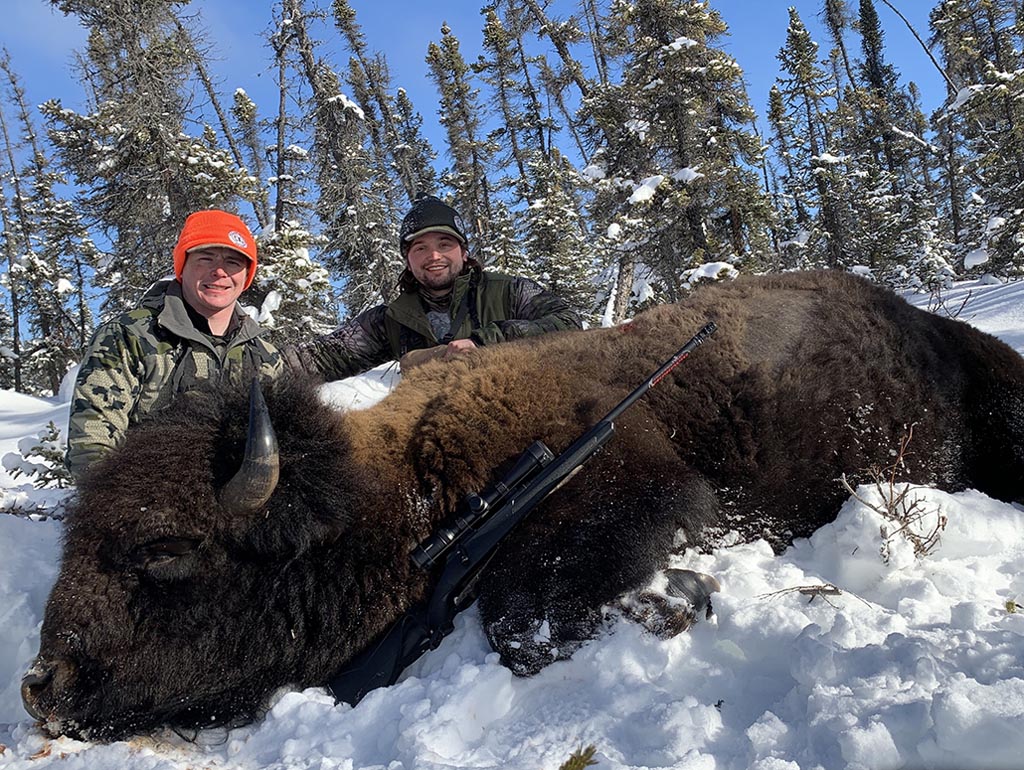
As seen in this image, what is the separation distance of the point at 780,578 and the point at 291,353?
13.4ft

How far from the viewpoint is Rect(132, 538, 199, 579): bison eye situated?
106 inches

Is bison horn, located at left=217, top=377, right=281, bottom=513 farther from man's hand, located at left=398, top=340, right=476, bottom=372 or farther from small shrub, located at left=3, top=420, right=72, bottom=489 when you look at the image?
small shrub, located at left=3, top=420, right=72, bottom=489

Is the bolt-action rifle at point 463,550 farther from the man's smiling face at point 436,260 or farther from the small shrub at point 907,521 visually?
the man's smiling face at point 436,260

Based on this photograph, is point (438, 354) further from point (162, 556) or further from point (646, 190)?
point (646, 190)

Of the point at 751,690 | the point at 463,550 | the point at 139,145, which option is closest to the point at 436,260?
the point at 463,550

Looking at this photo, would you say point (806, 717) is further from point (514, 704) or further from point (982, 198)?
point (982, 198)

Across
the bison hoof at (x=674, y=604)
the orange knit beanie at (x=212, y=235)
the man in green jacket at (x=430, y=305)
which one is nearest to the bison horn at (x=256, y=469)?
the bison hoof at (x=674, y=604)

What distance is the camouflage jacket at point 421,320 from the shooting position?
5.50 m

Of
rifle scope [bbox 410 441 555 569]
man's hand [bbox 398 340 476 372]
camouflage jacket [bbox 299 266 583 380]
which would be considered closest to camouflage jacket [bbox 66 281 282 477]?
man's hand [bbox 398 340 476 372]

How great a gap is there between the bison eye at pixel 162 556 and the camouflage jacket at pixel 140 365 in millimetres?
1227

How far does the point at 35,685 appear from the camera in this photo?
254cm

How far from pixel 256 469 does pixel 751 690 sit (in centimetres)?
200

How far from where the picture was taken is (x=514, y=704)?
2443 millimetres

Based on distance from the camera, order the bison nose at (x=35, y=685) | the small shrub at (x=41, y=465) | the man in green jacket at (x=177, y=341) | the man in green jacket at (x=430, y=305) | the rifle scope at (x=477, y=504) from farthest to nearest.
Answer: the small shrub at (x=41, y=465) → the man in green jacket at (x=430, y=305) → the man in green jacket at (x=177, y=341) → the rifle scope at (x=477, y=504) → the bison nose at (x=35, y=685)
